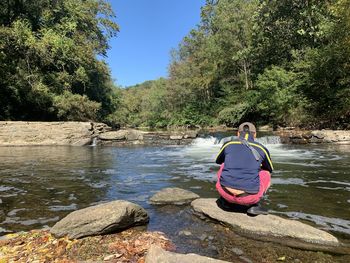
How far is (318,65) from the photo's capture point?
2208 centimetres

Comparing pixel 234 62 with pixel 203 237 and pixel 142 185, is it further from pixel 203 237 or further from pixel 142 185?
pixel 203 237

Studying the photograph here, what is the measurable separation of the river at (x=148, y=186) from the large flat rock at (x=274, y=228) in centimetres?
48

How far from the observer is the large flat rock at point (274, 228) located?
4075 mm

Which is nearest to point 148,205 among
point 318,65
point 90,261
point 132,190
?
point 132,190

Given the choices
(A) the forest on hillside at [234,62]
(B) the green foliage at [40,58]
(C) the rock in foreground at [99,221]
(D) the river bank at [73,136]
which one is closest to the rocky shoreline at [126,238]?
(C) the rock in foreground at [99,221]

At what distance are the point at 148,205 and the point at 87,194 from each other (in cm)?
178

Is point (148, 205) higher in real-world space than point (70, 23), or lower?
lower

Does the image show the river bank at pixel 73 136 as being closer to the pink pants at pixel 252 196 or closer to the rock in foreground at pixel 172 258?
the pink pants at pixel 252 196

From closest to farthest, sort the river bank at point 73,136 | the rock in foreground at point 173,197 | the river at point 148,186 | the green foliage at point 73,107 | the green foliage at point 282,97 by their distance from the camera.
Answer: the river at point 148,186 → the rock in foreground at point 173,197 → the river bank at point 73,136 → the green foliage at point 73,107 → the green foliage at point 282,97

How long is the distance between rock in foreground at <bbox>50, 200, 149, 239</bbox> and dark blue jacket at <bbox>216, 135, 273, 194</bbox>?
57.5 inches

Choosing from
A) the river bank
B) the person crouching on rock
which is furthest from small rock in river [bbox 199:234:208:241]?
the river bank

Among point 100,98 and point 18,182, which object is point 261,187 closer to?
point 18,182

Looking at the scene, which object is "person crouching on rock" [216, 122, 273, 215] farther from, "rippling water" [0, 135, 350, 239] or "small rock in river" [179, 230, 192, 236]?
"rippling water" [0, 135, 350, 239]

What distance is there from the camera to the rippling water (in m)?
5.47
